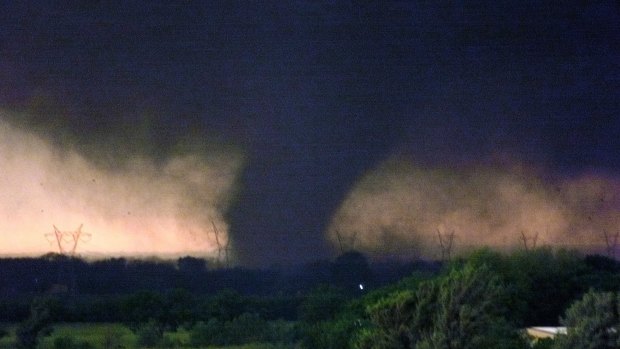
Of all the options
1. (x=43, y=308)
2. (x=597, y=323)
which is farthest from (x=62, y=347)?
(x=597, y=323)

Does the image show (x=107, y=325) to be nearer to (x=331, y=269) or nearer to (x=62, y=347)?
(x=62, y=347)

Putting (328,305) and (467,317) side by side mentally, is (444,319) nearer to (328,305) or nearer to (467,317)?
(467,317)

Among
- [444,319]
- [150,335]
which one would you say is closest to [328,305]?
[150,335]

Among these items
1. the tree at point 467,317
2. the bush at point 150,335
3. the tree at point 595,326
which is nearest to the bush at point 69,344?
the bush at point 150,335

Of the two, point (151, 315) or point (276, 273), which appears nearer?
point (151, 315)

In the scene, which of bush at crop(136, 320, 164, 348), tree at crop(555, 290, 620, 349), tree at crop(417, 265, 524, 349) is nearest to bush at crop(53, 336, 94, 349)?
bush at crop(136, 320, 164, 348)

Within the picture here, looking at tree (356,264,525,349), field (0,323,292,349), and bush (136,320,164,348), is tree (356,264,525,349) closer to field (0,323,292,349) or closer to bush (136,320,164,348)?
field (0,323,292,349)

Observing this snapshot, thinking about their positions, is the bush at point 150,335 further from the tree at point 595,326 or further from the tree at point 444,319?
the tree at point 595,326
